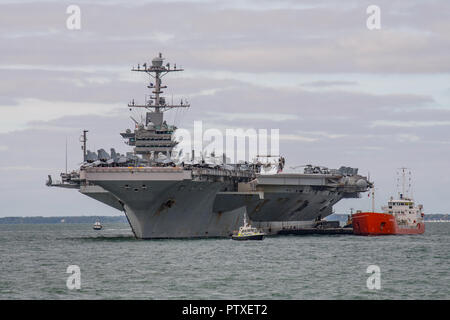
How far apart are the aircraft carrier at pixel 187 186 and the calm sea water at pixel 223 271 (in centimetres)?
226

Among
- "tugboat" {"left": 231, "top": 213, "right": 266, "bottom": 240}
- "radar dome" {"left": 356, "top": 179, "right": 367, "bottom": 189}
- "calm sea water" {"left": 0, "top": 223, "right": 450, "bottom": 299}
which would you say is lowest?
"calm sea water" {"left": 0, "top": 223, "right": 450, "bottom": 299}

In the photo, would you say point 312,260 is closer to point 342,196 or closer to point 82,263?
point 82,263

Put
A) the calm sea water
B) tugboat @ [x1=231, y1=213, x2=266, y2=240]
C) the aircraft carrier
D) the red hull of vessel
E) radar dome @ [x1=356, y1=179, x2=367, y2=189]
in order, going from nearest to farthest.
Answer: the calm sea water
the aircraft carrier
tugboat @ [x1=231, y1=213, x2=266, y2=240]
radar dome @ [x1=356, y1=179, x2=367, y2=189]
the red hull of vessel

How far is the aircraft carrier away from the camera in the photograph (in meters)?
52.1

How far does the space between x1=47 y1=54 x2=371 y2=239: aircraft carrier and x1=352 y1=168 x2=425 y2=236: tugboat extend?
8.55 feet

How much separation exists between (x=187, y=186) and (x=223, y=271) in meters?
15.9

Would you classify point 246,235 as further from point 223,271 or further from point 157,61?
point 223,271

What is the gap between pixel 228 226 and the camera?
63.3 metres

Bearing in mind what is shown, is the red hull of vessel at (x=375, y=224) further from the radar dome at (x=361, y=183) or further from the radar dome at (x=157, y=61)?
the radar dome at (x=157, y=61)

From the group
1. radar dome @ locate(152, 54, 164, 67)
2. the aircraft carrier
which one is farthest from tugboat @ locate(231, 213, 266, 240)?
radar dome @ locate(152, 54, 164, 67)

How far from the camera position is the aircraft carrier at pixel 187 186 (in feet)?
171

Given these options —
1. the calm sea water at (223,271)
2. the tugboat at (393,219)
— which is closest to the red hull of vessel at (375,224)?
the tugboat at (393,219)

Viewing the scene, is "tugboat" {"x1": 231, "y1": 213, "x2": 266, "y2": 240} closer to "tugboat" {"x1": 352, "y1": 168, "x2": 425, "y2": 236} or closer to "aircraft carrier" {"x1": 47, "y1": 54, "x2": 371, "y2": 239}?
"aircraft carrier" {"x1": 47, "y1": 54, "x2": 371, "y2": 239}

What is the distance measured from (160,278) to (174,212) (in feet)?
66.3
